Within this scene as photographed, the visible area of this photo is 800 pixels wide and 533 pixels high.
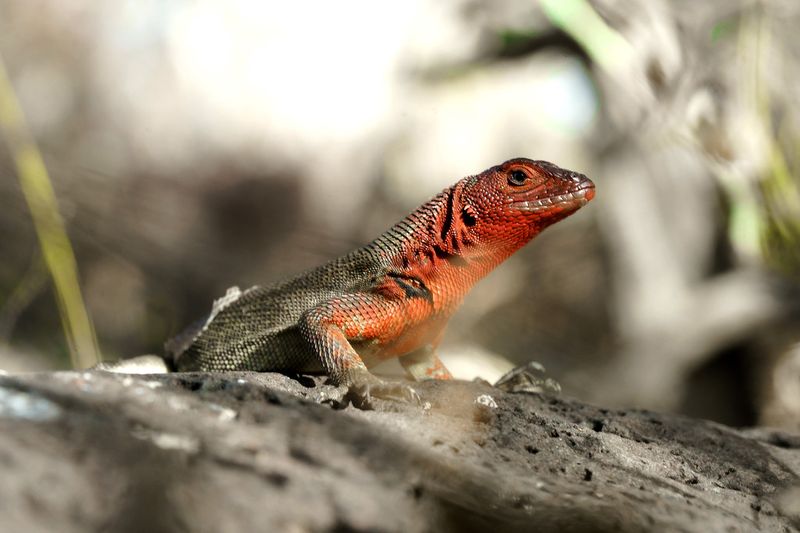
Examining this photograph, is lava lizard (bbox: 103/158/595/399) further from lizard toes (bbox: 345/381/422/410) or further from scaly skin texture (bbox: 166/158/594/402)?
lizard toes (bbox: 345/381/422/410)

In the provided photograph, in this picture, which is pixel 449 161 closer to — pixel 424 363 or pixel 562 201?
A: pixel 424 363

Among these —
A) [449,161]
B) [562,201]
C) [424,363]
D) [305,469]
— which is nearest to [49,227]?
[449,161]

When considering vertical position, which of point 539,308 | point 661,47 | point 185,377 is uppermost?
point 661,47

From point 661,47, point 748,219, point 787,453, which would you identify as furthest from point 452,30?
point 787,453

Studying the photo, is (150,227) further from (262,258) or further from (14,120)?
(14,120)

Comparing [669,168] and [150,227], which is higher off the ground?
[669,168]
